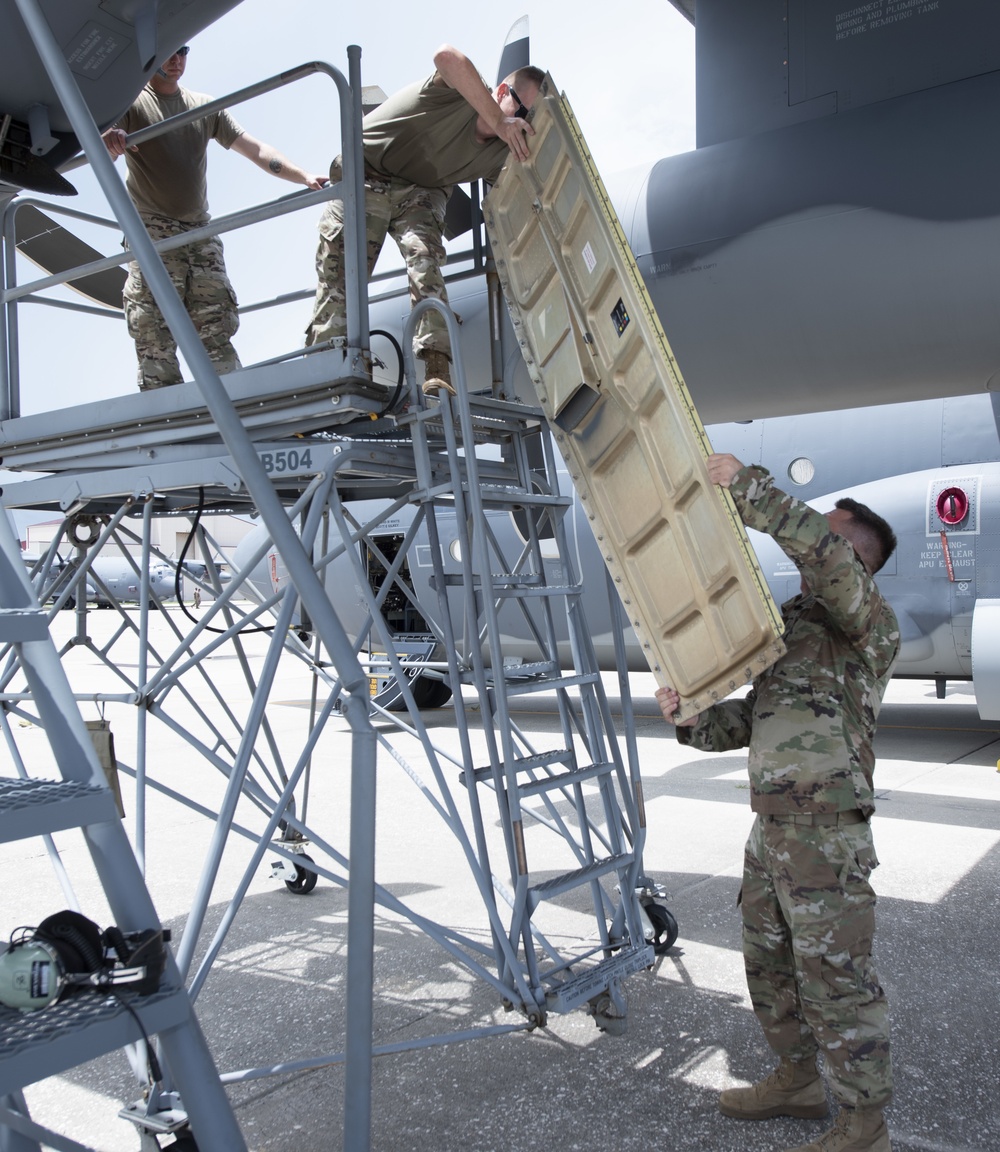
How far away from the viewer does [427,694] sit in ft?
47.4

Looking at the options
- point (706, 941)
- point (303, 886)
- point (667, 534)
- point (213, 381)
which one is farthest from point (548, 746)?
point (213, 381)

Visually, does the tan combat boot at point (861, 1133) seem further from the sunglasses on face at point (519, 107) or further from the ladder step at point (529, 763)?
the sunglasses on face at point (519, 107)

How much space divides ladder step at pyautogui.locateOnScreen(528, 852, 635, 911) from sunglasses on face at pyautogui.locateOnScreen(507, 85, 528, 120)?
296 cm

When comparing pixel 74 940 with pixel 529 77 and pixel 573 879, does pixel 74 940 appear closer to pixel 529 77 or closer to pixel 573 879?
pixel 573 879

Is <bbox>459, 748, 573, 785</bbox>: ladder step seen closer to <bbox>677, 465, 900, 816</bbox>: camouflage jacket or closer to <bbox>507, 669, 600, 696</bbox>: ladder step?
<bbox>507, 669, 600, 696</bbox>: ladder step

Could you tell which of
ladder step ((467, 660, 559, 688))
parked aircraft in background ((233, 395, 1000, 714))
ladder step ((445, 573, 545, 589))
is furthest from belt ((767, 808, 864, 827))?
parked aircraft in background ((233, 395, 1000, 714))

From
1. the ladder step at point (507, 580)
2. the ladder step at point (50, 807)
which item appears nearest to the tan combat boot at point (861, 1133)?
the ladder step at point (507, 580)

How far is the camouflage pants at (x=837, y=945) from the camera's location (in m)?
3.09

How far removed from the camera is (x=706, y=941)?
5.15 meters

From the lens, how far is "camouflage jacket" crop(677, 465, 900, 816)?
10.2ft

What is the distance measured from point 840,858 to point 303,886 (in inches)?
159

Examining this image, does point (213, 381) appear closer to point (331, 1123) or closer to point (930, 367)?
point (331, 1123)

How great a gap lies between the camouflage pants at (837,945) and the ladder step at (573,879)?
702mm

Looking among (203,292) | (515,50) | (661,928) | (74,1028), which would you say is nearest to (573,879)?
(661,928)
